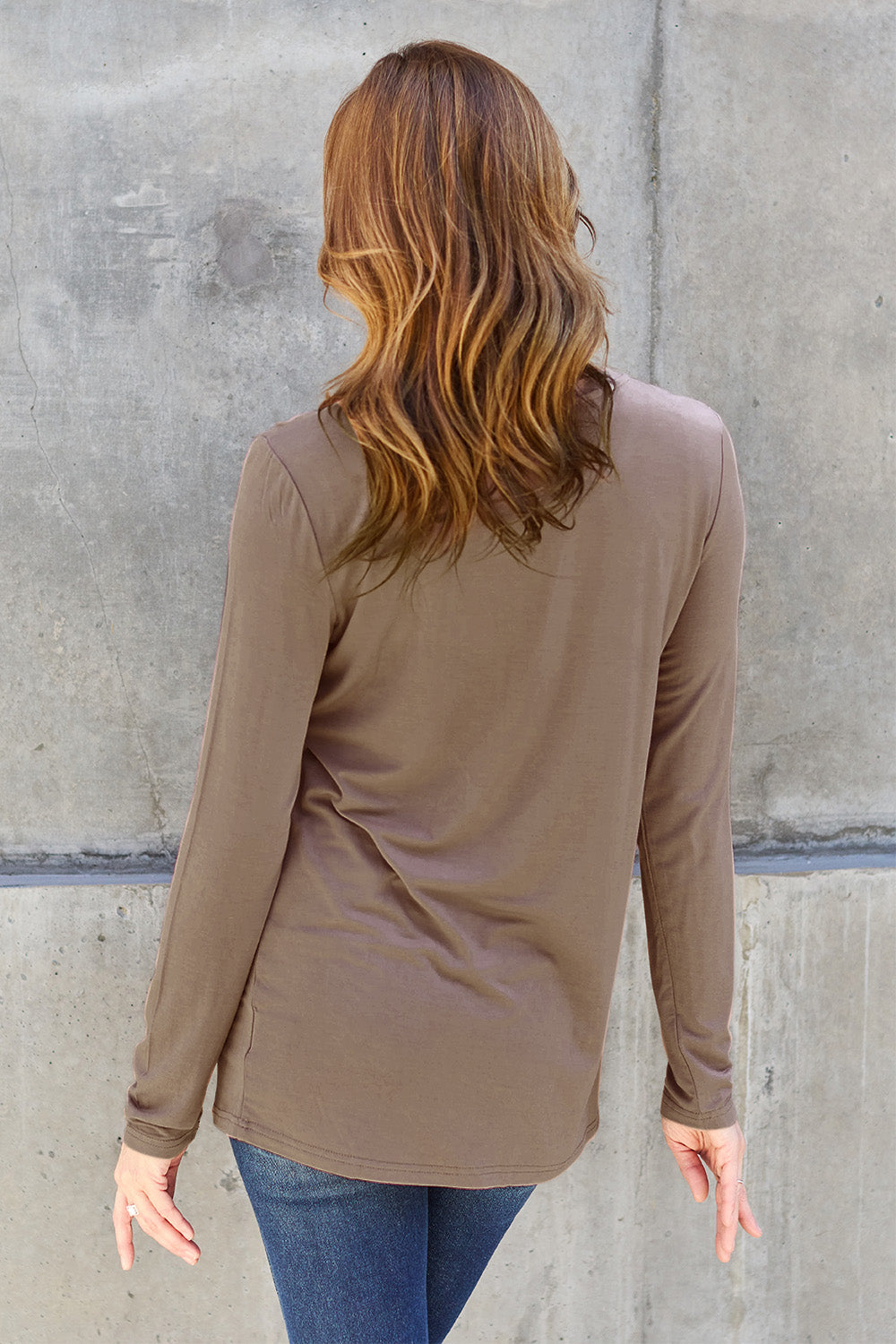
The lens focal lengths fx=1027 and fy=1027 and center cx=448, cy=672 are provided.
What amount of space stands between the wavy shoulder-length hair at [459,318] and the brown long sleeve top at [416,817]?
1.7 inches

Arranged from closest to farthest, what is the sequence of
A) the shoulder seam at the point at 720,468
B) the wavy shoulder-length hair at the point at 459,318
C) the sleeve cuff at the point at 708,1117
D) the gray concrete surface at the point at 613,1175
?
the wavy shoulder-length hair at the point at 459,318
the shoulder seam at the point at 720,468
the sleeve cuff at the point at 708,1117
the gray concrete surface at the point at 613,1175

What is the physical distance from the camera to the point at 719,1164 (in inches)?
53.6

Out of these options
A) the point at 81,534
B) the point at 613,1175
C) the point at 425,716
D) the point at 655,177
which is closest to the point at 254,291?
the point at 81,534

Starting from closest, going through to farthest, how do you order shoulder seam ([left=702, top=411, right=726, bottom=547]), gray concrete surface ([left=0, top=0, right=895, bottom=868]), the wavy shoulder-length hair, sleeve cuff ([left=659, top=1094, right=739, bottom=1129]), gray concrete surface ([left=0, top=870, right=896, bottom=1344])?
the wavy shoulder-length hair → shoulder seam ([left=702, top=411, right=726, bottom=547]) → sleeve cuff ([left=659, top=1094, right=739, bottom=1129]) → gray concrete surface ([left=0, top=0, right=895, bottom=868]) → gray concrete surface ([left=0, top=870, right=896, bottom=1344])

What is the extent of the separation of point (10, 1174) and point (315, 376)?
65.9 inches

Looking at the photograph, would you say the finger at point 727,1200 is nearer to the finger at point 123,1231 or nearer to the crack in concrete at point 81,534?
the finger at point 123,1231

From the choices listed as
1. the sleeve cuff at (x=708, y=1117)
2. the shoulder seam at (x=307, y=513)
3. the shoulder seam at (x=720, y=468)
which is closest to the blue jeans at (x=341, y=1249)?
the sleeve cuff at (x=708, y=1117)

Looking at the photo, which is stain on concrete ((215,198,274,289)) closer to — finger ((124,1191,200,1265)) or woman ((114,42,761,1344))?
woman ((114,42,761,1344))

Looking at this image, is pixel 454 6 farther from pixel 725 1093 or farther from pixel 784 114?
pixel 725 1093

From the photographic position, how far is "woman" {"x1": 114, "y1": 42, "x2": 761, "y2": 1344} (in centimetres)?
100

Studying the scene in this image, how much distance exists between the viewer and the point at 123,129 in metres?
1.89

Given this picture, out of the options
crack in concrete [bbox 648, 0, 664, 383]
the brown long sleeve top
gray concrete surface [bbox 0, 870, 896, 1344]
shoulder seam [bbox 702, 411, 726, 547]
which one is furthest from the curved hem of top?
crack in concrete [bbox 648, 0, 664, 383]

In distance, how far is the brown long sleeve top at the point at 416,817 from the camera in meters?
1.03

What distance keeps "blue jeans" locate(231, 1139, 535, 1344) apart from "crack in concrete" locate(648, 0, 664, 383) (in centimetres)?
151
